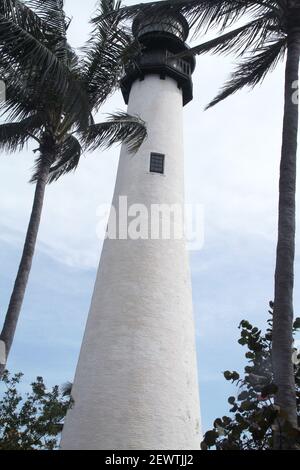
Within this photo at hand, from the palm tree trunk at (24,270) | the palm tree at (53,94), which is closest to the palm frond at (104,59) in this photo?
the palm tree at (53,94)

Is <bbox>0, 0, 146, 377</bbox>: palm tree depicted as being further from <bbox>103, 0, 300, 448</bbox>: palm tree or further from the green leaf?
the green leaf

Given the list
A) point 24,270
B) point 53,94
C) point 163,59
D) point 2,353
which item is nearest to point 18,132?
point 53,94

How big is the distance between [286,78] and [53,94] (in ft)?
17.7

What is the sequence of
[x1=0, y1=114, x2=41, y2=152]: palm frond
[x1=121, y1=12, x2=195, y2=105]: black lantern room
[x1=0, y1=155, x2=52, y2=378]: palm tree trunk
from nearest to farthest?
[x1=0, y1=155, x2=52, y2=378]: palm tree trunk, [x1=0, y1=114, x2=41, y2=152]: palm frond, [x1=121, y1=12, x2=195, y2=105]: black lantern room

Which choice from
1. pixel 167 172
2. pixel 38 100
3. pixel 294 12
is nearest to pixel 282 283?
pixel 294 12

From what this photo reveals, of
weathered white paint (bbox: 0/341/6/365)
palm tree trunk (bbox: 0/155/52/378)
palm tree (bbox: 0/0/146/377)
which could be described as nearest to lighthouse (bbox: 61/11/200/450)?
palm tree (bbox: 0/0/146/377)

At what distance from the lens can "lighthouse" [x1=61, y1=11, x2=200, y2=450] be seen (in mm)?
14344

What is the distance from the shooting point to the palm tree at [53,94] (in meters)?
11.1

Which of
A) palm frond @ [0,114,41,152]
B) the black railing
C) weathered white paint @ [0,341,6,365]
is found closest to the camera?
weathered white paint @ [0,341,6,365]

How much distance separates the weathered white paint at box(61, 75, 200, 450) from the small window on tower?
23 cm

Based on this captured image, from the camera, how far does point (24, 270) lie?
11.6m

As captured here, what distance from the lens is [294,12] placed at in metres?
10.3
